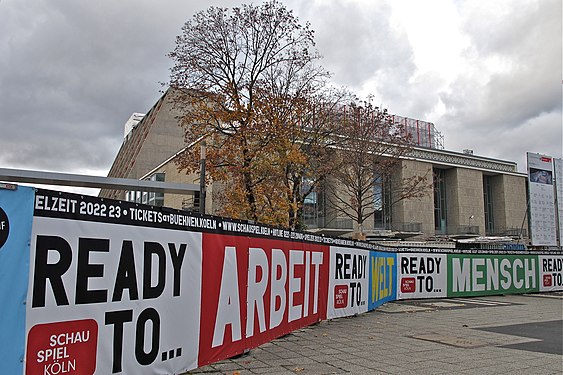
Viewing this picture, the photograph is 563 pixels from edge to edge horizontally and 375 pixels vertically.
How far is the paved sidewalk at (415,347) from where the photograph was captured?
757 centimetres

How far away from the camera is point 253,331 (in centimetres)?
832

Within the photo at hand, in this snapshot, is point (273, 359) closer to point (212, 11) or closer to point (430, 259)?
point (430, 259)

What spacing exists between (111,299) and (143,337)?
0.70 m

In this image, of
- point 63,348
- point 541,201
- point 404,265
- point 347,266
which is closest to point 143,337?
point 63,348

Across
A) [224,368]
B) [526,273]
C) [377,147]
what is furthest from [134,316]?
[377,147]

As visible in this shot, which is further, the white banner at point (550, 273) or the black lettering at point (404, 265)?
the white banner at point (550, 273)

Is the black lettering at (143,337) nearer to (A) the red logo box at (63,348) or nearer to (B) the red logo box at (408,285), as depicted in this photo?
(A) the red logo box at (63,348)

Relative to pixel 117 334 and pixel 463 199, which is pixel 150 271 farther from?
pixel 463 199

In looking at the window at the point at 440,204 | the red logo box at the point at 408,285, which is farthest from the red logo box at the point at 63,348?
the window at the point at 440,204

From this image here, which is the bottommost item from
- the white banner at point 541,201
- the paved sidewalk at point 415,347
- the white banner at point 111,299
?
the paved sidewalk at point 415,347

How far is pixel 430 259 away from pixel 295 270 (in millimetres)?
12223

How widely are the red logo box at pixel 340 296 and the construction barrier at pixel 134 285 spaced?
1.81 meters

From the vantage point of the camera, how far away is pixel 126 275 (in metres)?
5.41

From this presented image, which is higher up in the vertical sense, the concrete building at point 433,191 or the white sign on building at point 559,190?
the concrete building at point 433,191
